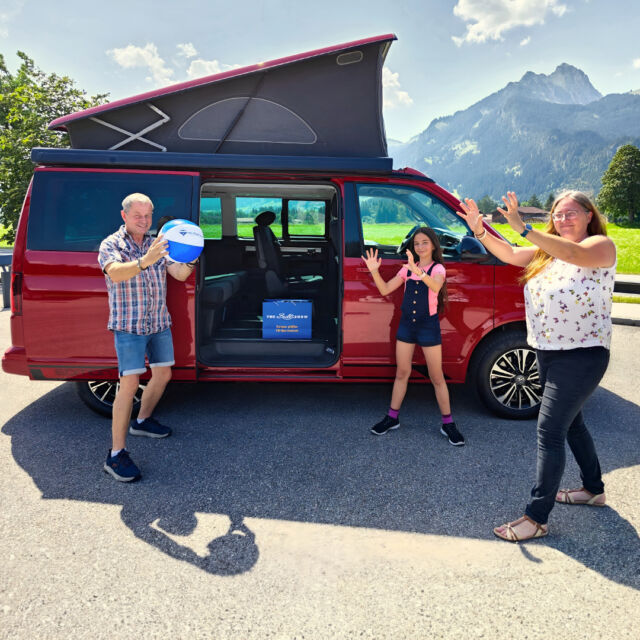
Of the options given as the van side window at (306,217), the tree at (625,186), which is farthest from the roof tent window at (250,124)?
the tree at (625,186)

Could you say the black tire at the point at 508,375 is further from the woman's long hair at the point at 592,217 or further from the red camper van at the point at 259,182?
the woman's long hair at the point at 592,217

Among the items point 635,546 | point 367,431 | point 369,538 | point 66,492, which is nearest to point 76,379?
point 66,492

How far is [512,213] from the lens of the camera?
96.2 inches

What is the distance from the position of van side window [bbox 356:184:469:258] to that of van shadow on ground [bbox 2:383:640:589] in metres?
1.47

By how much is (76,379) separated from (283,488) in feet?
6.36

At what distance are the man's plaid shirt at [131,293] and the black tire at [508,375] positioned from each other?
8.30 feet

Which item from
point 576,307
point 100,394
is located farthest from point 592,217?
point 100,394

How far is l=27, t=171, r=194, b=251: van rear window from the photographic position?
3.63m

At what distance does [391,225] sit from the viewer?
13.1ft

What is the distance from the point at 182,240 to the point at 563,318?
214 cm

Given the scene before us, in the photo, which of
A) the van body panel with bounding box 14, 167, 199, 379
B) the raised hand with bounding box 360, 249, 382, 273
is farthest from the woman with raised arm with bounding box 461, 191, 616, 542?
the van body panel with bounding box 14, 167, 199, 379

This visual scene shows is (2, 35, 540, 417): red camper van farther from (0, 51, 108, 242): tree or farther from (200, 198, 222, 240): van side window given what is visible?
(0, 51, 108, 242): tree

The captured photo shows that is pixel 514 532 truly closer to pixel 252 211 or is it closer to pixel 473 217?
pixel 473 217

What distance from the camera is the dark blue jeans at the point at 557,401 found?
2.34m
